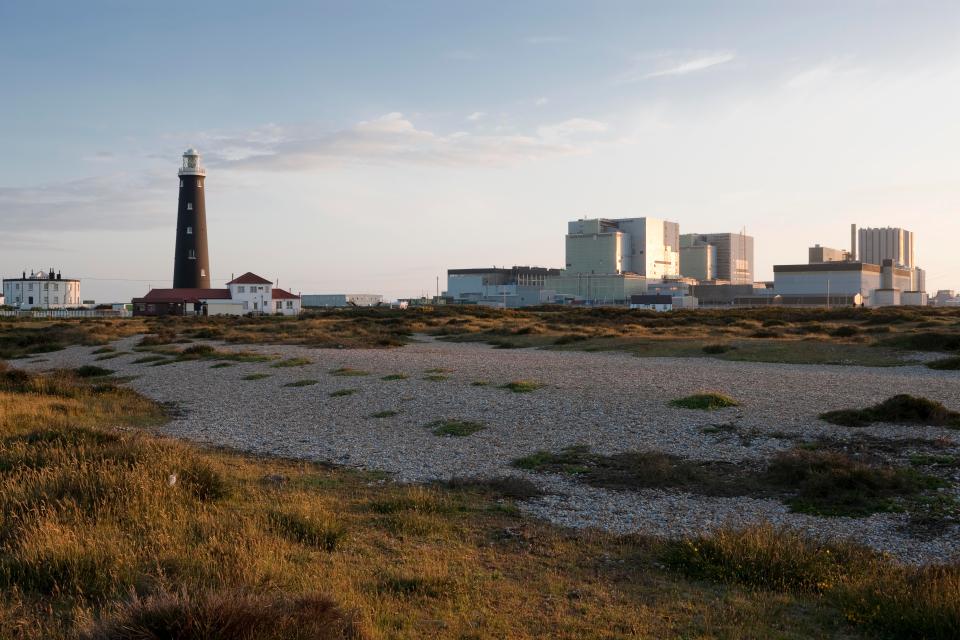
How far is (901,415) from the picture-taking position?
1586 centimetres

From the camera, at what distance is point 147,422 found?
61.8 feet

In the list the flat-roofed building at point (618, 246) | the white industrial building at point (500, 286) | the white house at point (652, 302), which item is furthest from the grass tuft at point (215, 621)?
the flat-roofed building at point (618, 246)

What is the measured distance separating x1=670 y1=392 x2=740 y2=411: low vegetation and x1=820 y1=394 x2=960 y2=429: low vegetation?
2357 millimetres

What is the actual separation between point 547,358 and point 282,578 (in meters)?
28.3

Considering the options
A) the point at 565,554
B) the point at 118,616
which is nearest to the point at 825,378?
the point at 565,554

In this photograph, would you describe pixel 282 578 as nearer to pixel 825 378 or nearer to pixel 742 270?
pixel 825 378

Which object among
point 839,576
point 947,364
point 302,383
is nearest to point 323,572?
point 839,576

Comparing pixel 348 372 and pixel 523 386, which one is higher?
pixel 523 386

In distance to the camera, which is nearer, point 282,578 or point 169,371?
point 282,578

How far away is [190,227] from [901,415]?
89682 mm

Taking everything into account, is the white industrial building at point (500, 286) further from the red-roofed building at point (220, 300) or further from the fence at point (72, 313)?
the fence at point (72, 313)

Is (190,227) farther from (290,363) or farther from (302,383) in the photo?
(302,383)

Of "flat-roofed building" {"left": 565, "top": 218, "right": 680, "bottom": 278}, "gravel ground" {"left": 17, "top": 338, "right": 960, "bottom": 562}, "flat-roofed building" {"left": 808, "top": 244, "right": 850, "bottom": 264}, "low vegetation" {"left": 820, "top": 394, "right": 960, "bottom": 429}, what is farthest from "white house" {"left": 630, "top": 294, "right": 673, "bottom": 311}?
"low vegetation" {"left": 820, "top": 394, "right": 960, "bottom": 429}

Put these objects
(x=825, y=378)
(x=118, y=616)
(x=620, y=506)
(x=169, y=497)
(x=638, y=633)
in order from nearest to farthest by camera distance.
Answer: (x=118, y=616) < (x=638, y=633) < (x=169, y=497) < (x=620, y=506) < (x=825, y=378)
